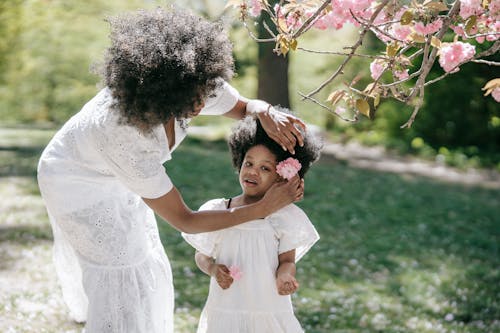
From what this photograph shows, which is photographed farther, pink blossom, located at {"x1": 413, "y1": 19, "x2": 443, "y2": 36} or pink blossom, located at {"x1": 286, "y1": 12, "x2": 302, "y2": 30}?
pink blossom, located at {"x1": 286, "y1": 12, "x2": 302, "y2": 30}

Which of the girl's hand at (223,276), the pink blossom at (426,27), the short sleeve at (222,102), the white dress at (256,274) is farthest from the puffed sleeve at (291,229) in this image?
the pink blossom at (426,27)

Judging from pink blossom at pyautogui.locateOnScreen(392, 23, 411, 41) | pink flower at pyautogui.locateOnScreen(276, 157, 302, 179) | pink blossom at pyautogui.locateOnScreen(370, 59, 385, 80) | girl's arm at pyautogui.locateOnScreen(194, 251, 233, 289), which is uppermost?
pink blossom at pyautogui.locateOnScreen(392, 23, 411, 41)

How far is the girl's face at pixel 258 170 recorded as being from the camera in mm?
2846

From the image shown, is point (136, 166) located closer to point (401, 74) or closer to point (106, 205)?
point (106, 205)

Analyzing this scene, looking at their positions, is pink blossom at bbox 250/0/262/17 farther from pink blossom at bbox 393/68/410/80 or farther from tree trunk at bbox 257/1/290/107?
tree trunk at bbox 257/1/290/107

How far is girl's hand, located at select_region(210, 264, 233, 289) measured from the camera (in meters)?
2.77

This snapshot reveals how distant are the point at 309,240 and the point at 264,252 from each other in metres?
0.19

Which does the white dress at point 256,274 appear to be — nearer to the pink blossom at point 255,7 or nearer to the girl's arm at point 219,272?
the girl's arm at point 219,272

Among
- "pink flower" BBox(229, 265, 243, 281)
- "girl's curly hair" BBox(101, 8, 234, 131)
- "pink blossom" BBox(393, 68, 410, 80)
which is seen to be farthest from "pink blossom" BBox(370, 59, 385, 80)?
"pink flower" BBox(229, 265, 243, 281)

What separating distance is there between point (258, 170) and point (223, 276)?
45 cm

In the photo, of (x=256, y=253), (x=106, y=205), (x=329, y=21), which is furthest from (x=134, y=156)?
(x=329, y=21)

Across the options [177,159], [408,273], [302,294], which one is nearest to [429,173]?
[177,159]

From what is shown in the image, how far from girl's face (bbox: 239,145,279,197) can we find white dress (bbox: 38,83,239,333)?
31cm

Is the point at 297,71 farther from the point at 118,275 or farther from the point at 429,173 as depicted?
the point at 118,275
